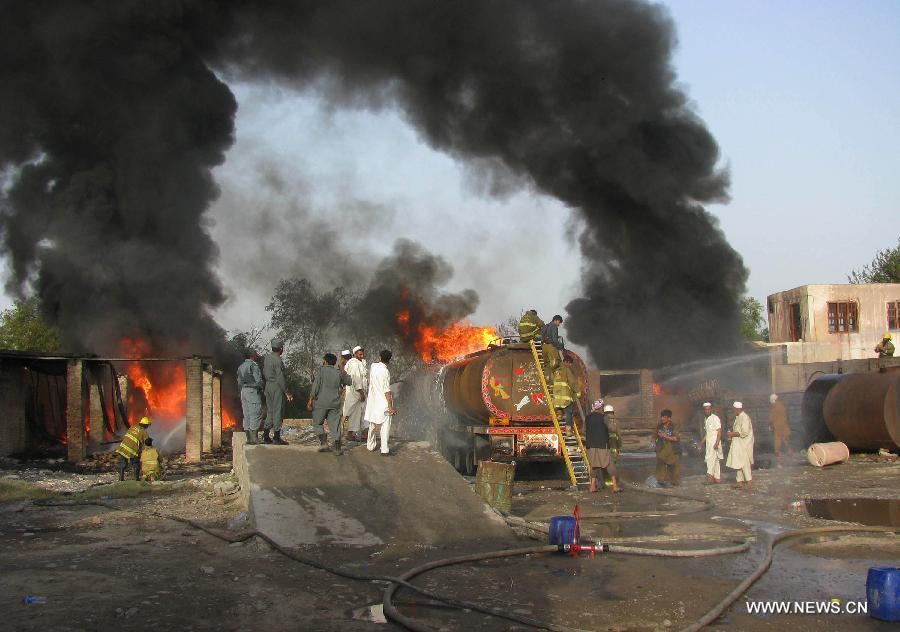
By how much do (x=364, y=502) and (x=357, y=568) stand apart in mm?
2060

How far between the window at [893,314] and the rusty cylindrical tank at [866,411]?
75.1 ft

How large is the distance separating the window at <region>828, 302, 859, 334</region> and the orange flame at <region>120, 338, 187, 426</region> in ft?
92.3

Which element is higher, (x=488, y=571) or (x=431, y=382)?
(x=431, y=382)

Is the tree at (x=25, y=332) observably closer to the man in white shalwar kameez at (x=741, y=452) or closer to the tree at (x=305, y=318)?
the tree at (x=305, y=318)

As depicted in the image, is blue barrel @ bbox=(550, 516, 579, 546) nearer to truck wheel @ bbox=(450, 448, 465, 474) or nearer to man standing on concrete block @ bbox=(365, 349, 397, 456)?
man standing on concrete block @ bbox=(365, 349, 397, 456)

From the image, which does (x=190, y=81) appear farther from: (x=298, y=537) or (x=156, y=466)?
(x=298, y=537)

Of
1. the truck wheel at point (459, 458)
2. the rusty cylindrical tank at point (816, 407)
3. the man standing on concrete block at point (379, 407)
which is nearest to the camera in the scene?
the man standing on concrete block at point (379, 407)

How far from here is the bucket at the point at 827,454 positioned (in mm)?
16594

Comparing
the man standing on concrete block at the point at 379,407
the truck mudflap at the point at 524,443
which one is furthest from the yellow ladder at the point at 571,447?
the man standing on concrete block at the point at 379,407

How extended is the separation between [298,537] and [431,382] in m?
14.3

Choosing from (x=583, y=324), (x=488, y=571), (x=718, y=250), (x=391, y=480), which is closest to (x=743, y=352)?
(x=718, y=250)

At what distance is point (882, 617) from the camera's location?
225 inches

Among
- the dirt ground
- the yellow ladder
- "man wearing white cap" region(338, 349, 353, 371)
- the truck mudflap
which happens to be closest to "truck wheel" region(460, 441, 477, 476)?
the truck mudflap

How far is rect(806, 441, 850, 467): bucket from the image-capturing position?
16594 mm
